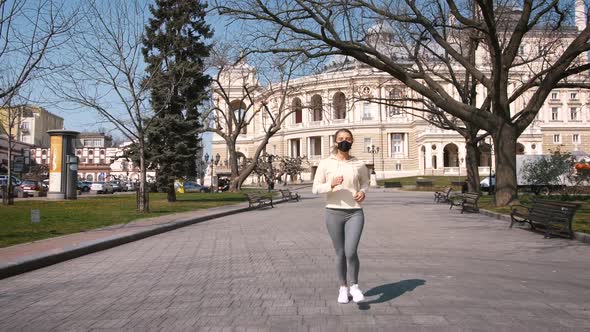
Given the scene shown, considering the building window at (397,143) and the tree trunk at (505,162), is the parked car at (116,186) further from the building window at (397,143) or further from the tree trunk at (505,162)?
the tree trunk at (505,162)

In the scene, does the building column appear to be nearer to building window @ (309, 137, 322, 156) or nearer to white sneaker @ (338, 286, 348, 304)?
building window @ (309, 137, 322, 156)

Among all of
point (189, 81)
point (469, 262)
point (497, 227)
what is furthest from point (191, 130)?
point (469, 262)

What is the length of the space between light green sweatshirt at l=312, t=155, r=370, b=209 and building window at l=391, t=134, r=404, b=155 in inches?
3329

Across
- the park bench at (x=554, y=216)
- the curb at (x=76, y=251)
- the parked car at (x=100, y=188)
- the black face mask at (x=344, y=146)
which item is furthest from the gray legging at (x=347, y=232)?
the parked car at (x=100, y=188)

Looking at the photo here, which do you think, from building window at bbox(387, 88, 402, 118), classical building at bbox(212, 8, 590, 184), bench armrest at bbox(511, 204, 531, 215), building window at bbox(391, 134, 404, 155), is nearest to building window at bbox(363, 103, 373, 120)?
classical building at bbox(212, 8, 590, 184)

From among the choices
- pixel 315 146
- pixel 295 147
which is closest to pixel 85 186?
pixel 295 147

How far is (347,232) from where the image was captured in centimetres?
547

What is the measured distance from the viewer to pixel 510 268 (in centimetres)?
814

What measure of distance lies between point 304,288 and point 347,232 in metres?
1.53

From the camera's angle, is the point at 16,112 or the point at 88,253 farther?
the point at 16,112

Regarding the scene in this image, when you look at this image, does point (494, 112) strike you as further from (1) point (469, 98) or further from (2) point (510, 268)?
(2) point (510, 268)

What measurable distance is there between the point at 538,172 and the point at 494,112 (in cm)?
864

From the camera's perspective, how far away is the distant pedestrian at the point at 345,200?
214 inches

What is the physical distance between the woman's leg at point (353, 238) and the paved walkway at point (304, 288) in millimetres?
427
